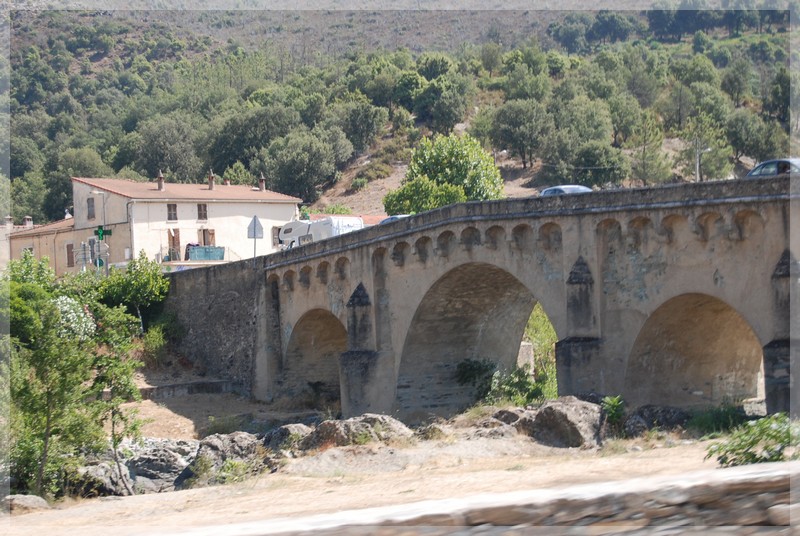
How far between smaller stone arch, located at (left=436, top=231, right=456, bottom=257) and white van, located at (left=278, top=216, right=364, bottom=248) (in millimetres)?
15331

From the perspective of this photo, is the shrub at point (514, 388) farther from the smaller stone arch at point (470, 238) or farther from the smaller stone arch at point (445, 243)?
the smaller stone arch at point (470, 238)

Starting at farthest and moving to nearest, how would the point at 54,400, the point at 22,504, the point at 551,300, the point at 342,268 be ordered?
1. the point at 342,268
2. the point at 551,300
3. the point at 54,400
4. the point at 22,504

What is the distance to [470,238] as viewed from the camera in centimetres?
2762

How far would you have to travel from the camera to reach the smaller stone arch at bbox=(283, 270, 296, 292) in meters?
36.4

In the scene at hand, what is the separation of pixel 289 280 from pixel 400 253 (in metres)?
7.49

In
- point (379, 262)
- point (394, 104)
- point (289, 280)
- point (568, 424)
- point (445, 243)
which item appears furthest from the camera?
point (394, 104)

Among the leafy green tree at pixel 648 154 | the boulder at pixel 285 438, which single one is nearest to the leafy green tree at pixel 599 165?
the leafy green tree at pixel 648 154

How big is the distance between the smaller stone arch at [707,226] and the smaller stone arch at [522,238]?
4.90 meters

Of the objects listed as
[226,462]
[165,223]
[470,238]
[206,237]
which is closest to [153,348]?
[165,223]

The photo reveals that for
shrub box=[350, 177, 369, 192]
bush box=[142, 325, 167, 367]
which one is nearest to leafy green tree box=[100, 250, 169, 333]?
bush box=[142, 325, 167, 367]

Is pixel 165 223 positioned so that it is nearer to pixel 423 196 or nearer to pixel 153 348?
pixel 153 348

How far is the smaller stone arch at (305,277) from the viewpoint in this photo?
3528 centimetres

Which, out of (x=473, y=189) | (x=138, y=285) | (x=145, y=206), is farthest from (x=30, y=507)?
(x=473, y=189)

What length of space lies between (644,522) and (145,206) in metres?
42.7
